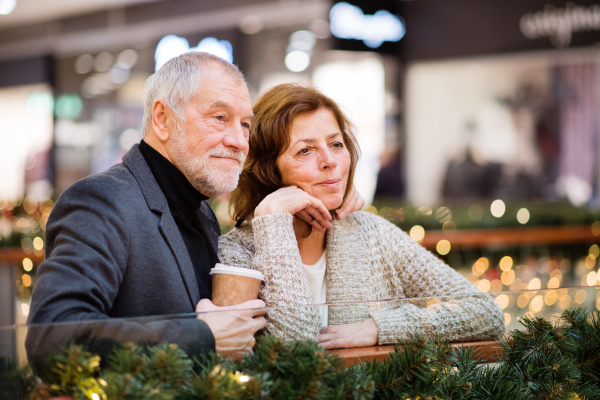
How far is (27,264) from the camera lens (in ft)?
12.2

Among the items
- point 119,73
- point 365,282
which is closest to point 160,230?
point 365,282

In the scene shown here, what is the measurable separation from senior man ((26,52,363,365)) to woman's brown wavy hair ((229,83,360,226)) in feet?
0.60

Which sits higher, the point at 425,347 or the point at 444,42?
the point at 444,42

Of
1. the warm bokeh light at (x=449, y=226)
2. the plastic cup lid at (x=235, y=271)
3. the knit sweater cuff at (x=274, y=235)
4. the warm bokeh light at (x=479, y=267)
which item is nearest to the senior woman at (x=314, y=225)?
the knit sweater cuff at (x=274, y=235)

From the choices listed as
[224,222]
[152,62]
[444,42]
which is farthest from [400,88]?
[224,222]

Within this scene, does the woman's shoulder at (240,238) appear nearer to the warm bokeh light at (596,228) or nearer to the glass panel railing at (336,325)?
the glass panel railing at (336,325)

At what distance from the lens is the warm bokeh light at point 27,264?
3703mm

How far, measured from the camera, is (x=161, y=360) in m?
0.88

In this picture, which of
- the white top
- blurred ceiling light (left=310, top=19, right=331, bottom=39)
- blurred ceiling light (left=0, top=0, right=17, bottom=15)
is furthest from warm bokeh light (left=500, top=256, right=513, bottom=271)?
blurred ceiling light (left=0, top=0, right=17, bottom=15)

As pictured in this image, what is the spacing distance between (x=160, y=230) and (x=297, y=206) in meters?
0.39

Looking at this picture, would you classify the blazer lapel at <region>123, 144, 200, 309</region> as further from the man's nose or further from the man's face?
the man's nose

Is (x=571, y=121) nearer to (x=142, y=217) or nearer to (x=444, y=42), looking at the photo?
(x=444, y=42)

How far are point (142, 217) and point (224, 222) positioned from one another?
225 cm

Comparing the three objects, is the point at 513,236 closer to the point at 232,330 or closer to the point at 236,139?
the point at 236,139
